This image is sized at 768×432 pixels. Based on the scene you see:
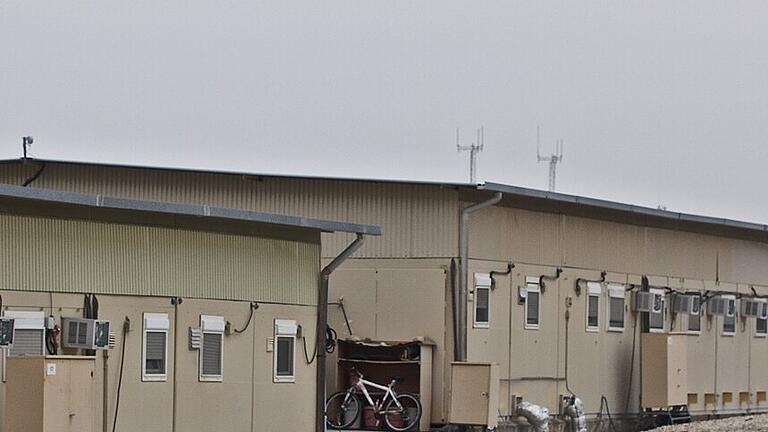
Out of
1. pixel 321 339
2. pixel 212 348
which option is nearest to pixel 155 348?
pixel 212 348

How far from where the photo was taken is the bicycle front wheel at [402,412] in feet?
82.4

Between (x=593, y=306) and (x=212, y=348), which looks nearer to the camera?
(x=212, y=348)

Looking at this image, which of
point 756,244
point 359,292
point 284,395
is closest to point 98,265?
point 284,395

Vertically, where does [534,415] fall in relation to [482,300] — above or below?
below

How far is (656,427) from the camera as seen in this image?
30750mm

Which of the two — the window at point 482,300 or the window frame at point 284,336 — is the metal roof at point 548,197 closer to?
the window at point 482,300

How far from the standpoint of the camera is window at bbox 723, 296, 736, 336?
111 feet

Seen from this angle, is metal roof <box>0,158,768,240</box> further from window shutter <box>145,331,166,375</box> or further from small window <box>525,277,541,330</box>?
window shutter <box>145,331,166,375</box>

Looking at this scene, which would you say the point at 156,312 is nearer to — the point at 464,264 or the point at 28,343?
the point at 28,343

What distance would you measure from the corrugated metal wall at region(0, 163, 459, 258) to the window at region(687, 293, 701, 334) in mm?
8598

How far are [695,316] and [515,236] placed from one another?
7.45 meters

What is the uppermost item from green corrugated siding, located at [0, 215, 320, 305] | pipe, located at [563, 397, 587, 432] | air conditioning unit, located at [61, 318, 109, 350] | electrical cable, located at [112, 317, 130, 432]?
green corrugated siding, located at [0, 215, 320, 305]

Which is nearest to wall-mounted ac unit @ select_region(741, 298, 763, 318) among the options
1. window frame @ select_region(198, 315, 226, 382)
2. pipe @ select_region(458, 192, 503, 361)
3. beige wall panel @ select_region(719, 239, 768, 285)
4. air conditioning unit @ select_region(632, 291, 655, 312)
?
beige wall panel @ select_region(719, 239, 768, 285)

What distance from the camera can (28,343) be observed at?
1748cm
